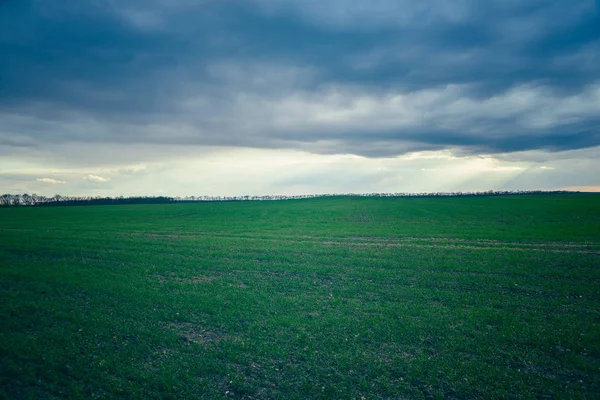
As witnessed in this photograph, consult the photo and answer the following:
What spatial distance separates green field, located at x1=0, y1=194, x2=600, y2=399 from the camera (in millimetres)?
10336

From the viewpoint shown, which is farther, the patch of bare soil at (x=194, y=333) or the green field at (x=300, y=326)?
the patch of bare soil at (x=194, y=333)

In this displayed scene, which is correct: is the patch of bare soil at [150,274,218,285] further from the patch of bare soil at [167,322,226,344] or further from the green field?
the patch of bare soil at [167,322,226,344]

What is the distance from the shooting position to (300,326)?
1451 cm

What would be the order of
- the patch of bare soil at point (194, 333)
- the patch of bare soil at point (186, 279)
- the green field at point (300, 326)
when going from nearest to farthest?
the green field at point (300, 326)
the patch of bare soil at point (194, 333)
the patch of bare soil at point (186, 279)

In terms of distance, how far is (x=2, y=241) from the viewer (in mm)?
36250

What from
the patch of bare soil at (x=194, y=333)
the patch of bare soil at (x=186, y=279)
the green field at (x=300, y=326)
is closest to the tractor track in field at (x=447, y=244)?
the green field at (x=300, y=326)

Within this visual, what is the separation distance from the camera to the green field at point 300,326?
33.9 feet

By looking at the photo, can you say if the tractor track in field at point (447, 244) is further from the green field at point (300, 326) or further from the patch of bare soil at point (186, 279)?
the patch of bare soil at point (186, 279)

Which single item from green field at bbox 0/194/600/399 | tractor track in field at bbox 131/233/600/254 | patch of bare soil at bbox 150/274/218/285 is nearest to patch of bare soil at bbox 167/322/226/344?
green field at bbox 0/194/600/399

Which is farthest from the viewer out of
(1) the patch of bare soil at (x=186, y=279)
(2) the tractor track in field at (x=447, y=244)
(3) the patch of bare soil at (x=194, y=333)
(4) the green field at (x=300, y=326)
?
(2) the tractor track in field at (x=447, y=244)

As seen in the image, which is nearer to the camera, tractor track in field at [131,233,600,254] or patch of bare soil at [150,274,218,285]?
patch of bare soil at [150,274,218,285]

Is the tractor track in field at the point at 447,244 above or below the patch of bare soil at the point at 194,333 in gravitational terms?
above

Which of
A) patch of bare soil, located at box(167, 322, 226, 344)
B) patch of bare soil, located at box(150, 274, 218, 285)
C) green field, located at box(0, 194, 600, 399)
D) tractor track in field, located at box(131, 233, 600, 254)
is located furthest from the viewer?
tractor track in field, located at box(131, 233, 600, 254)

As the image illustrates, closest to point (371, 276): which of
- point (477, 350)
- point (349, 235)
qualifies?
point (477, 350)
